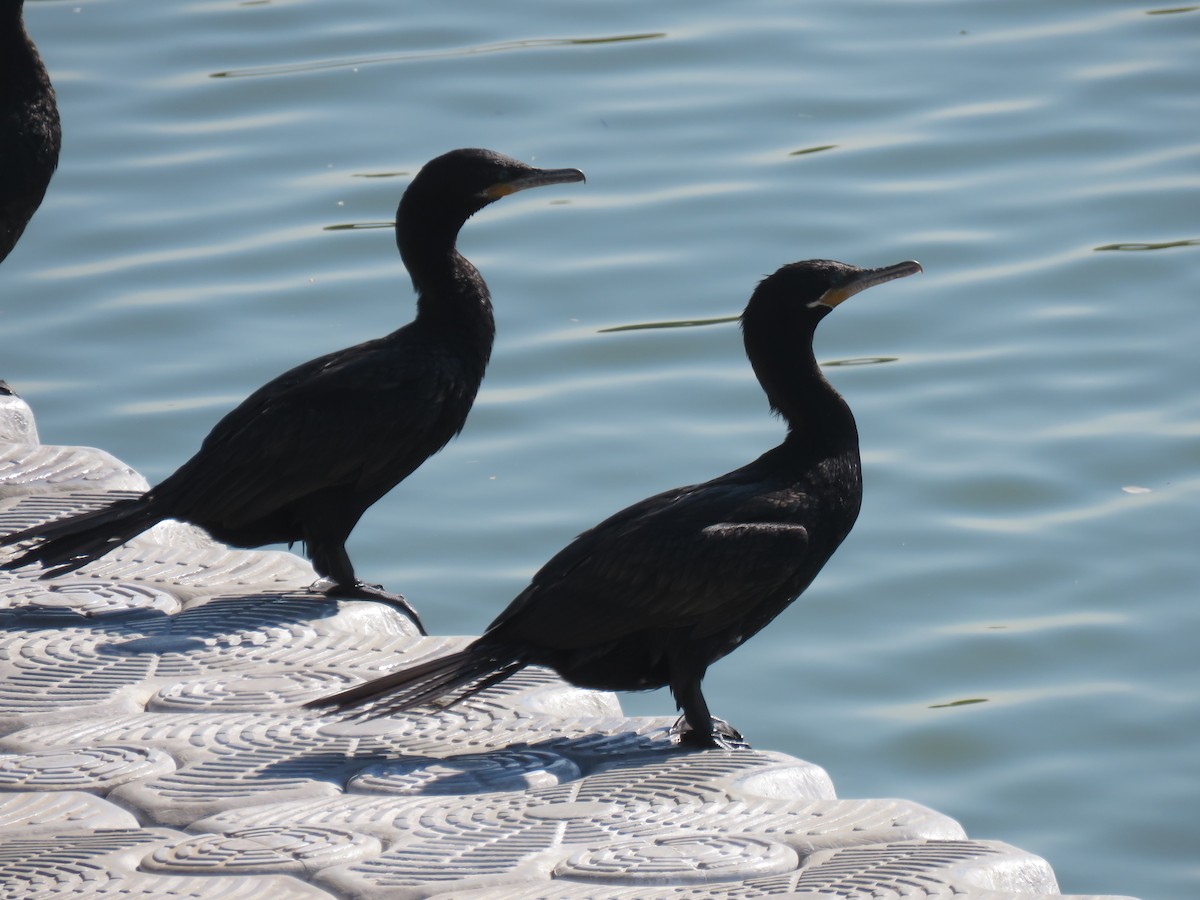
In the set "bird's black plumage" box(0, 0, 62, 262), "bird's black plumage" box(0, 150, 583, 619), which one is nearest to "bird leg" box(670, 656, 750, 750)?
"bird's black plumage" box(0, 150, 583, 619)

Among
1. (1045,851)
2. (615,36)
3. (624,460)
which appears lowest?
(1045,851)

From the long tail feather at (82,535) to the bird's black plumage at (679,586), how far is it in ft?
3.42

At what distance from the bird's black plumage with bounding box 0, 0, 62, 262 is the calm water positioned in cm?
155

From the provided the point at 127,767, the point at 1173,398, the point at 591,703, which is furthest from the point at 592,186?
the point at 127,767

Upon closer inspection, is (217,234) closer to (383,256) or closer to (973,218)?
(383,256)

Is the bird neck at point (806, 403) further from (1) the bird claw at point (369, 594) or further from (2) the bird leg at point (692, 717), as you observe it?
(1) the bird claw at point (369, 594)

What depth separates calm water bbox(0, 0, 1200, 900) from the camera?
6074mm

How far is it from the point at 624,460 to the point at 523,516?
467 millimetres

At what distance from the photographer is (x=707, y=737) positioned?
420 cm

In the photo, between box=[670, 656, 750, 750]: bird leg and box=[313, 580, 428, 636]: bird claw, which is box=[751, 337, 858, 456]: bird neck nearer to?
box=[670, 656, 750, 750]: bird leg

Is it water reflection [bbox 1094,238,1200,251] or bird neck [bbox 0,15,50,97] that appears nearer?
bird neck [bbox 0,15,50,97]

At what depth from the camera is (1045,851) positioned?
5301mm

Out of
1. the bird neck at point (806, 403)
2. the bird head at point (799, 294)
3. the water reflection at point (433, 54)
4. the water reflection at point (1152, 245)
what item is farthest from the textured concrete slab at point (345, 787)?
the water reflection at point (433, 54)

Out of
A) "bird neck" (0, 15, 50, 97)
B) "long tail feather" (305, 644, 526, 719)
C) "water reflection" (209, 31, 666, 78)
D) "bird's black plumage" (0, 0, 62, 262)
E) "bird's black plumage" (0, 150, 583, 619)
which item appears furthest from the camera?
"water reflection" (209, 31, 666, 78)
